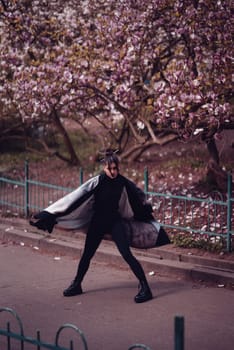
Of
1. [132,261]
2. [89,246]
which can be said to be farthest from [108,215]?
[132,261]

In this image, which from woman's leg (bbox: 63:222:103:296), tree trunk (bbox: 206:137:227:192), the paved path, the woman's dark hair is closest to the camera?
the paved path

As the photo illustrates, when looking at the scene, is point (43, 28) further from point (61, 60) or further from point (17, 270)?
point (17, 270)

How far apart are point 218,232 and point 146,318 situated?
2778 millimetres

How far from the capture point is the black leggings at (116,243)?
25.3ft

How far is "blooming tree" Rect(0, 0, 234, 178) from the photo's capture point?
33.9ft

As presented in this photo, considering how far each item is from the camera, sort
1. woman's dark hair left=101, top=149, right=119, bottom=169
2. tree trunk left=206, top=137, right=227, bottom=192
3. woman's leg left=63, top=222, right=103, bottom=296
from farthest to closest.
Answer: tree trunk left=206, top=137, right=227, bottom=192, woman's leg left=63, top=222, right=103, bottom=296, woman's dark hair left=101, top=149, right=119, bottom=169

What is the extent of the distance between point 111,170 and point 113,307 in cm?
135

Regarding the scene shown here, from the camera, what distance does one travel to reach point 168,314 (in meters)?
7.27

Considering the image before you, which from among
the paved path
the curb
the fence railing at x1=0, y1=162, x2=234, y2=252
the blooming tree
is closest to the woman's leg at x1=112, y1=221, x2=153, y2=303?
the paved path

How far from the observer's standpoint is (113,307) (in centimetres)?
757

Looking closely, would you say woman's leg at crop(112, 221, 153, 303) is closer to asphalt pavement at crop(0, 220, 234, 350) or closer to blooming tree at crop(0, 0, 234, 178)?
asphalt pavement at crop(0, 220, 234, 350)

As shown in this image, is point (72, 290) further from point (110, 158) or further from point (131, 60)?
point (131, 60)

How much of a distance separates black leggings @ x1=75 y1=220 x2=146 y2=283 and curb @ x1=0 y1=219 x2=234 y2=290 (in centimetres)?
102

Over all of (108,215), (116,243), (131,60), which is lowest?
(116,243)
